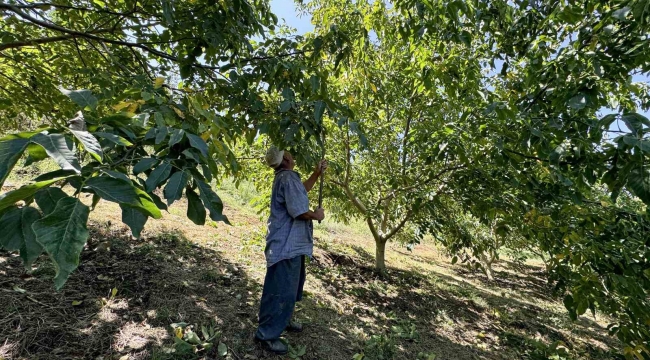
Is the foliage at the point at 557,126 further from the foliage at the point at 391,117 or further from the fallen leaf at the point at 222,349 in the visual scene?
the fallen leaf at the point at 222,349

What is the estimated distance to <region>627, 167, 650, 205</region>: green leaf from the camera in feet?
5.05

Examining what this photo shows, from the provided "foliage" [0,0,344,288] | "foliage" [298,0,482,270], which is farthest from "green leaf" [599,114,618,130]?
"foliage" [0,0,344,288]

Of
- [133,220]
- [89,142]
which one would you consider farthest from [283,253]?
[89,142]

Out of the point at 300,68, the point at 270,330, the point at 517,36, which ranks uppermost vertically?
the point at 517,36

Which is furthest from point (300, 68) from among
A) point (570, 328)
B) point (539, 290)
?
point (539, 290)

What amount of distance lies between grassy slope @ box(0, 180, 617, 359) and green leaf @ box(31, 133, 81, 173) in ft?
6.93

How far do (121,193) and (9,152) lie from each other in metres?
0.22

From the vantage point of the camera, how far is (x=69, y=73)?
333 centimetres

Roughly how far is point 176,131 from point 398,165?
491cm

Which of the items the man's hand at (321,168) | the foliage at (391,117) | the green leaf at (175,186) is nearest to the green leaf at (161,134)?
the green leaf at (175,186)

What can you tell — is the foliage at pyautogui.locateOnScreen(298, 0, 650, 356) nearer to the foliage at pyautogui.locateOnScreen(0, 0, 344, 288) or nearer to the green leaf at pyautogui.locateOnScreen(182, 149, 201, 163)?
the foliage at pyautogui.locateOnScreen(0, 0, 344, 288)

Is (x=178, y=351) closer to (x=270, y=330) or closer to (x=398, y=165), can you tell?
(x=270, y=330)

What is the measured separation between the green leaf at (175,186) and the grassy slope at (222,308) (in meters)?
1.94

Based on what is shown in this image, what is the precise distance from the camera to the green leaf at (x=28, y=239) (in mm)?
663
